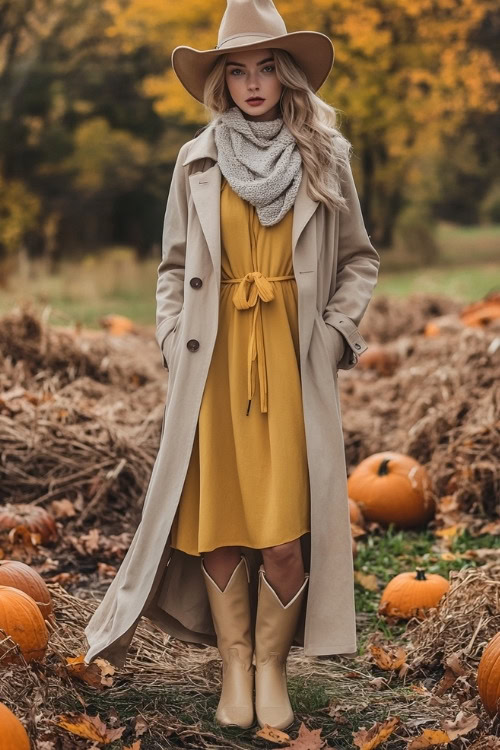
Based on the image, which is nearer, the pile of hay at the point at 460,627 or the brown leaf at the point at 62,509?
the pile of hay at the point at 460,627

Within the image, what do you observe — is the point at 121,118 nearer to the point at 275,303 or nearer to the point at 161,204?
the point at 161,204

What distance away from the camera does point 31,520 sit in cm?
524

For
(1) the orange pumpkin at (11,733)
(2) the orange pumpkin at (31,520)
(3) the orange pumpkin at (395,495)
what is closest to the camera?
(1) the orange pumpkin at (11,733)

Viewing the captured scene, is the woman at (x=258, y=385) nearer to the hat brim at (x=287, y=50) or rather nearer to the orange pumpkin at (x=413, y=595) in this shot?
the hat brim at (x=287, y=50)

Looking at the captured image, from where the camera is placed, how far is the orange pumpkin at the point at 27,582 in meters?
3.86

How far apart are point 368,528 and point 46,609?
2379 millimetres

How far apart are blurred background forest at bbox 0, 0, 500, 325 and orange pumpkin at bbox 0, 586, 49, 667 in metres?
13.8

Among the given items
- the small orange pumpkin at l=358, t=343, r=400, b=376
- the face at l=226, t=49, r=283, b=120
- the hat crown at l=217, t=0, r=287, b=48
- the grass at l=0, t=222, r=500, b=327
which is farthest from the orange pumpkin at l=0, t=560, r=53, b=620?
the grass at l=0, t=222, r=500, b=327

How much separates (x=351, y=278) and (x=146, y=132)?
1774 cm

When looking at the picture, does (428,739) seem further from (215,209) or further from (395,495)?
(395,495)

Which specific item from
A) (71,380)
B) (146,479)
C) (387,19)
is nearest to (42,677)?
(146,479)

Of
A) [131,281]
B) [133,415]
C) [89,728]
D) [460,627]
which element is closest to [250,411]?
[89,728]

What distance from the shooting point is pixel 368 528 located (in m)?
5.85

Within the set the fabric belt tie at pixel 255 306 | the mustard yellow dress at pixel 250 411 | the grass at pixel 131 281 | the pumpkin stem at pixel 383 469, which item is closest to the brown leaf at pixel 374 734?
the mustard yellow dress at pixel 250 411
